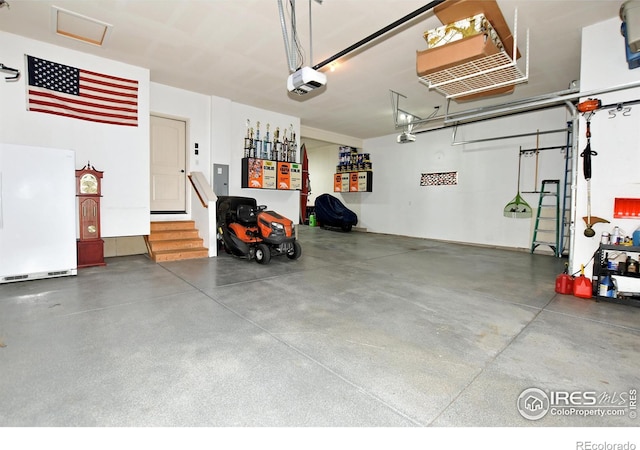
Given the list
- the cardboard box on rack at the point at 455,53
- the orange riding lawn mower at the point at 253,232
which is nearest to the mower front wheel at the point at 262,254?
the orange riding lawn mower at the point at 253,232

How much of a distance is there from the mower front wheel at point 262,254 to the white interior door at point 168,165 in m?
2.54

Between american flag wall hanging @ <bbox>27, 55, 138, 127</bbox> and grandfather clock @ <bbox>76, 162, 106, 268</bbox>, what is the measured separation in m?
0.92

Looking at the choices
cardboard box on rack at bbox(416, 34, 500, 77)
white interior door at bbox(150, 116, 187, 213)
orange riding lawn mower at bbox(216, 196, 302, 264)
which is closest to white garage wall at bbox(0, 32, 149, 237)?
white interior door at bbox(150, 116, 187, 213)

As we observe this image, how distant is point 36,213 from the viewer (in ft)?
12.4

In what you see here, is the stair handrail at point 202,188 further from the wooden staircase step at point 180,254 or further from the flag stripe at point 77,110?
the flag stripe at point 77,110

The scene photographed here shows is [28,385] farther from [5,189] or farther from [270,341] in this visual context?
[5,189]

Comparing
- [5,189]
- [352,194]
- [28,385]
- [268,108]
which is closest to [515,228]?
[352,194]

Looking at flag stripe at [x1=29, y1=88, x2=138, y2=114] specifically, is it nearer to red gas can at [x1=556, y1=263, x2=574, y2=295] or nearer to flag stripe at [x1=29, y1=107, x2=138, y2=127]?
flag stripe at [x1=29, y1=107, x2=138, y2=127]

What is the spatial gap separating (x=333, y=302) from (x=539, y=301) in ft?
7.62

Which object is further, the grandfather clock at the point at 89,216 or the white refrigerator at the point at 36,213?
the grandfather clock at the point at 89,216

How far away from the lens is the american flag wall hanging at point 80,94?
14.4 feet

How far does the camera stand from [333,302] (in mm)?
3166

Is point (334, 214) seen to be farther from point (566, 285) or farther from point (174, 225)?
point (566, 285)

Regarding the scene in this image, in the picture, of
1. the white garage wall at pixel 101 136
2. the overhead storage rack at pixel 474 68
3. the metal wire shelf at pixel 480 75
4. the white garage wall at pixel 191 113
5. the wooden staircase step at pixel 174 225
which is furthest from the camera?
the white garage wall at pixel 191 113
